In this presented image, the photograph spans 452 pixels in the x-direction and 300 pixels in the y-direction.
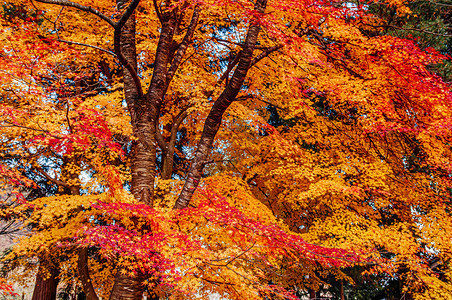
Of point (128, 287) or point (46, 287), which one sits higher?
point (46, 287)

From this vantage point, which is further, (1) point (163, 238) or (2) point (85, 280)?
(2) point (85, 280)

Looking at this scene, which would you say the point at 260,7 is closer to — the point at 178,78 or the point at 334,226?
the point at 178,78

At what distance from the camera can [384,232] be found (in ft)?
29.2

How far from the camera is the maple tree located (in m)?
5.74

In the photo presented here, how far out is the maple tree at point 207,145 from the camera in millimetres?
5738

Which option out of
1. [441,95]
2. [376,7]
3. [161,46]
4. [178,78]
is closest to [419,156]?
[441,95]

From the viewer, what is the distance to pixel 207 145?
19.3 ft

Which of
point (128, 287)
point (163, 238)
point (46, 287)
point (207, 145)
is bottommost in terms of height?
point (128, 287)

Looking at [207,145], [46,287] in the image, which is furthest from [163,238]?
[46,287]

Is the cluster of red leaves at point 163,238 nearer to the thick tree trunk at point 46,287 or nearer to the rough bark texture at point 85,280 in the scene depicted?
the rough bark texture at point 85,280

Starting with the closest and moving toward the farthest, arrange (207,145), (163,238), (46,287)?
(163,238)
(207,145)
(46,287)

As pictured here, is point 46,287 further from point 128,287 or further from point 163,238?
point 163,238

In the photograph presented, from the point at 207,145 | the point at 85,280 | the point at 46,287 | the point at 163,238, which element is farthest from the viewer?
the point at 46,287

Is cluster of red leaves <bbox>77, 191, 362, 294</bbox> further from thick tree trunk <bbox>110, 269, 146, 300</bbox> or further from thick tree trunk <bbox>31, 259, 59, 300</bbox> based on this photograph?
thick tree trunk <bbox>31, 259, 59, 300</bbox>
